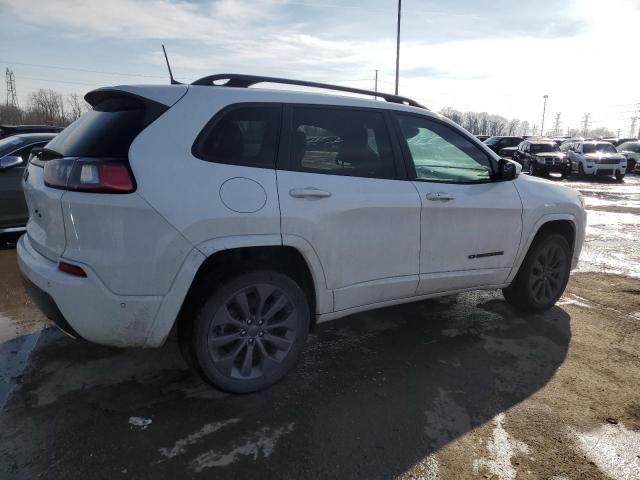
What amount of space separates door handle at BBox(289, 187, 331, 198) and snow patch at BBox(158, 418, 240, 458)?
135 cm

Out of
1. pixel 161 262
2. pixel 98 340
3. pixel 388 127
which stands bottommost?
pixel 98 340

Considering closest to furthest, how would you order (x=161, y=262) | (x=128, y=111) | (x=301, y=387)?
(x=161, y=262)
(x=128, y=111)
(x=301, y=387)

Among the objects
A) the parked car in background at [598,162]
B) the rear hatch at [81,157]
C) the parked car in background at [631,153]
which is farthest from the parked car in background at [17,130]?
the parked car in background at [631,153]

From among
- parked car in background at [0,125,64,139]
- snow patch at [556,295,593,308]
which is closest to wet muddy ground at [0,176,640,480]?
snow patch at [556,295,593,308]

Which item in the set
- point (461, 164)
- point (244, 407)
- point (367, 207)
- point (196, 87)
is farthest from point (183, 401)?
point (461, 164)

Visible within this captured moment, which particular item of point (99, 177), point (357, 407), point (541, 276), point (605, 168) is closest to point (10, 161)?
point (99, 177)

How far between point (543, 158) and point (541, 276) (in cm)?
1928

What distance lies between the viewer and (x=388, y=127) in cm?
348

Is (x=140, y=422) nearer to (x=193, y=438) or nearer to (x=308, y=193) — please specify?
(x=193, y=438)

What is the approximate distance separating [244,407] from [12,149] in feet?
18.8

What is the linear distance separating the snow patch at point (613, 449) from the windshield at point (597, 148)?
22.1m

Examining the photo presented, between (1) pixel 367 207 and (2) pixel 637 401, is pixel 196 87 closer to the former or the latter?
(1) pixel 367 207

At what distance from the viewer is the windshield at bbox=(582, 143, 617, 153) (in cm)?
2181

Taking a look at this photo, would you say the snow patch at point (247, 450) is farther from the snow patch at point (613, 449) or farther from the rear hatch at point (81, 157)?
the snow patch at point (613, 449)
